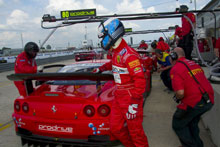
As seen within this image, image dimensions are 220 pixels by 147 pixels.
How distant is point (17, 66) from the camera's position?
4289mm

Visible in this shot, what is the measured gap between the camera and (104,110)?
253cm

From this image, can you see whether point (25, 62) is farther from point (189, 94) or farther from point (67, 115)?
point (189, 94)

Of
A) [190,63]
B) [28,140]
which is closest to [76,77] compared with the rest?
[28,140]

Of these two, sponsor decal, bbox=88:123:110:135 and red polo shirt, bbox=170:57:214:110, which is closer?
red polo shirt, bbox=170:57:214:110

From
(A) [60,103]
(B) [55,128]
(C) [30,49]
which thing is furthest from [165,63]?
(B) [55,128]

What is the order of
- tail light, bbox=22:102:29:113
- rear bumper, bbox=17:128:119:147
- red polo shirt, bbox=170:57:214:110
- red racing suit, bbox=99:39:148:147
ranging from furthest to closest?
tail light, bbox=22:102:29:113 < rear bumper, bbox=17:128:119:147 < red polo shirt, bbox=170:57:214:110 < red racing suit, bbox=99:39:148:147

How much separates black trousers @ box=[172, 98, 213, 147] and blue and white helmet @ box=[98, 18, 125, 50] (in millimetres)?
1216

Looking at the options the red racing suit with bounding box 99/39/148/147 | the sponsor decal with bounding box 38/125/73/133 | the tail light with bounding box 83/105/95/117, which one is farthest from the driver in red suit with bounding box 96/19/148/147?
the sponsor decal with bounding box 38/125/73/133

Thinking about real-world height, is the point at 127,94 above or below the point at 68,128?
above

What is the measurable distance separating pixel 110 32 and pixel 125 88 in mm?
705

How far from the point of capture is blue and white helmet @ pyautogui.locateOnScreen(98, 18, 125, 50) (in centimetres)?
236

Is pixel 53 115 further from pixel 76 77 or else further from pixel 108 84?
pixel 108 84

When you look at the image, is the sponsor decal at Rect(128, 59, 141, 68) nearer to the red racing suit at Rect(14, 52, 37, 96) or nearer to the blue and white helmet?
the blue and white helmet

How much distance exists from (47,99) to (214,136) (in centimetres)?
248
